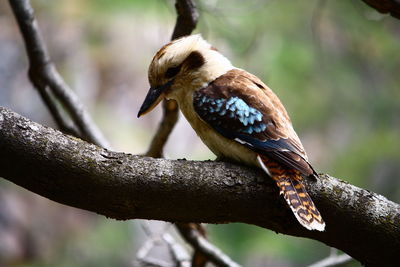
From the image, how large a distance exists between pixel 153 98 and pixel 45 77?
3.13 ft

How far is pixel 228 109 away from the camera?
2.63m

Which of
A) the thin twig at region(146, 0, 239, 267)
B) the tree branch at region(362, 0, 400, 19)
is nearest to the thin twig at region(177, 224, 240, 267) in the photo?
the thin twig at region(146, 0, 239, 267)

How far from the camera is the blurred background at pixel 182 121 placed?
5.71 m

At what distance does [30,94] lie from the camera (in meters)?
A: 6.50

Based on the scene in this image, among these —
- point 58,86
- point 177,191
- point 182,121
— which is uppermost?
point 177,191

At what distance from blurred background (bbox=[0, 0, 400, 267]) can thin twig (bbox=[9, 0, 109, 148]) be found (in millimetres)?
2317

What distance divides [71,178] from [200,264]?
1628 mm

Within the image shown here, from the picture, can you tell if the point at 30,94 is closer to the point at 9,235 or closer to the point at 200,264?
the point at 9,235

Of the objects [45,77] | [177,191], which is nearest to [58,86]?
[45,77]

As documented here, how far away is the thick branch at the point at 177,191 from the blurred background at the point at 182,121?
3.22 m

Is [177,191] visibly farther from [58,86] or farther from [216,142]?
[58,86]

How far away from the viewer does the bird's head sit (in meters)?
2.71

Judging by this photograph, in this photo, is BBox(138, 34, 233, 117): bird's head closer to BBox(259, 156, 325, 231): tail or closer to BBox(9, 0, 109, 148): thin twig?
BBox(259, 156, 325, 231): tail

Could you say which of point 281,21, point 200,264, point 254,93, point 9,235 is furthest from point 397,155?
point 9,235
